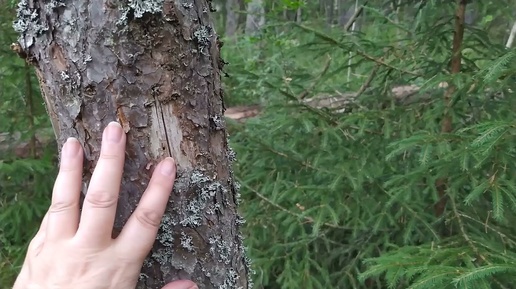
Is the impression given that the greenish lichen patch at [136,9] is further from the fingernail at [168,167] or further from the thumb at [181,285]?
the thumb at [181,285]

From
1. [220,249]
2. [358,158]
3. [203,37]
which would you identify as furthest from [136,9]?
[358,158]

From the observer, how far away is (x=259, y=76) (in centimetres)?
355

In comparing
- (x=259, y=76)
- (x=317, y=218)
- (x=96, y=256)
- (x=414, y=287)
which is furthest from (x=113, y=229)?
(x=259, y=76)

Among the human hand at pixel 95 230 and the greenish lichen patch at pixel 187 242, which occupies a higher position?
the human hand at pixel 95 230

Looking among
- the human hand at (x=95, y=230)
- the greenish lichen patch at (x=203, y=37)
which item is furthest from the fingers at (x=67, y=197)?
the greenish lichen patch at (x=203, y=37)

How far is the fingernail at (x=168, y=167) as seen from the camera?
1.35 m

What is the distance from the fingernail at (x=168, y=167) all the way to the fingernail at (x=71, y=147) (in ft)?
0.77

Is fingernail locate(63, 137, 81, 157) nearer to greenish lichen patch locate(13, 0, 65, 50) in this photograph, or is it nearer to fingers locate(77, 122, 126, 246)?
fingers locate(77, 122, 126, 246)

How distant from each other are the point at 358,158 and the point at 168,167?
6.53 ft

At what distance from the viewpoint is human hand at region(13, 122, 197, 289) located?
1.24 metres

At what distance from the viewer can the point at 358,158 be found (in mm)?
3148

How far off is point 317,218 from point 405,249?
2.08 feet

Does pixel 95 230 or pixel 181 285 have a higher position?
pixel 95 230

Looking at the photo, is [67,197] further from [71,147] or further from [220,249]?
[220,249]
